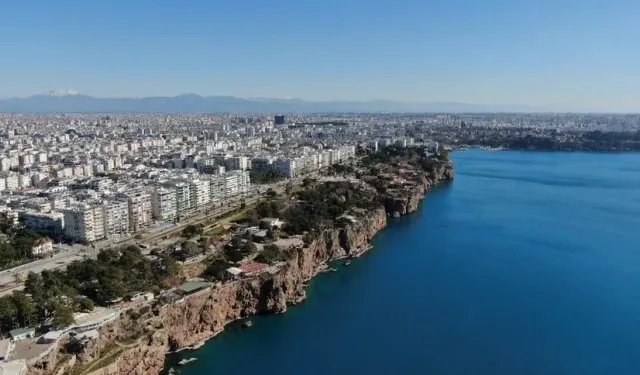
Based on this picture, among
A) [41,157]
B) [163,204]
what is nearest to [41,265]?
[163,204]

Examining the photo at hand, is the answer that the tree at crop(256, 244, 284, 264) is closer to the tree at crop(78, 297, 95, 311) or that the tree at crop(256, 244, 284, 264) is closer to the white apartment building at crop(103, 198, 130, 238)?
the tree at crop(78, 297, 95, 311)

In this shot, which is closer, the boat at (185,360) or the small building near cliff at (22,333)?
the small building near cliff at (22,333)

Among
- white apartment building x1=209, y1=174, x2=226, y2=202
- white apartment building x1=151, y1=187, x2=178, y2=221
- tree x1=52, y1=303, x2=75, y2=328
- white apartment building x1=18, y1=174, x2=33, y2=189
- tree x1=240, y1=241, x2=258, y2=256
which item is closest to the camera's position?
tree x1=52, y1=303, x2=75, y2=328

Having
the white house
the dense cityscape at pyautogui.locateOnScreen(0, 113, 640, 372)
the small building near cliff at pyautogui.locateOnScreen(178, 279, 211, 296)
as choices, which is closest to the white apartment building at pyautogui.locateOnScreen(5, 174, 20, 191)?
the dense cityscape at pyautogui.locateOnScreen(0, 113, 640, 372)

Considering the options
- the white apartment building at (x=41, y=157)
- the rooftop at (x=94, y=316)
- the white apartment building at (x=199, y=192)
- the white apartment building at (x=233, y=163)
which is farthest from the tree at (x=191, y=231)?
the white apartment building at (x=41, y=157)

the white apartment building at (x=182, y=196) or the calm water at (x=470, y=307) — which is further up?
the white apartment building at (x=182, y=196)

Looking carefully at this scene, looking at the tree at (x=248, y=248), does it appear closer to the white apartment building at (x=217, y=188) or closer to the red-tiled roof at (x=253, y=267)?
the red-tiled roof at (x=253, y=267)
